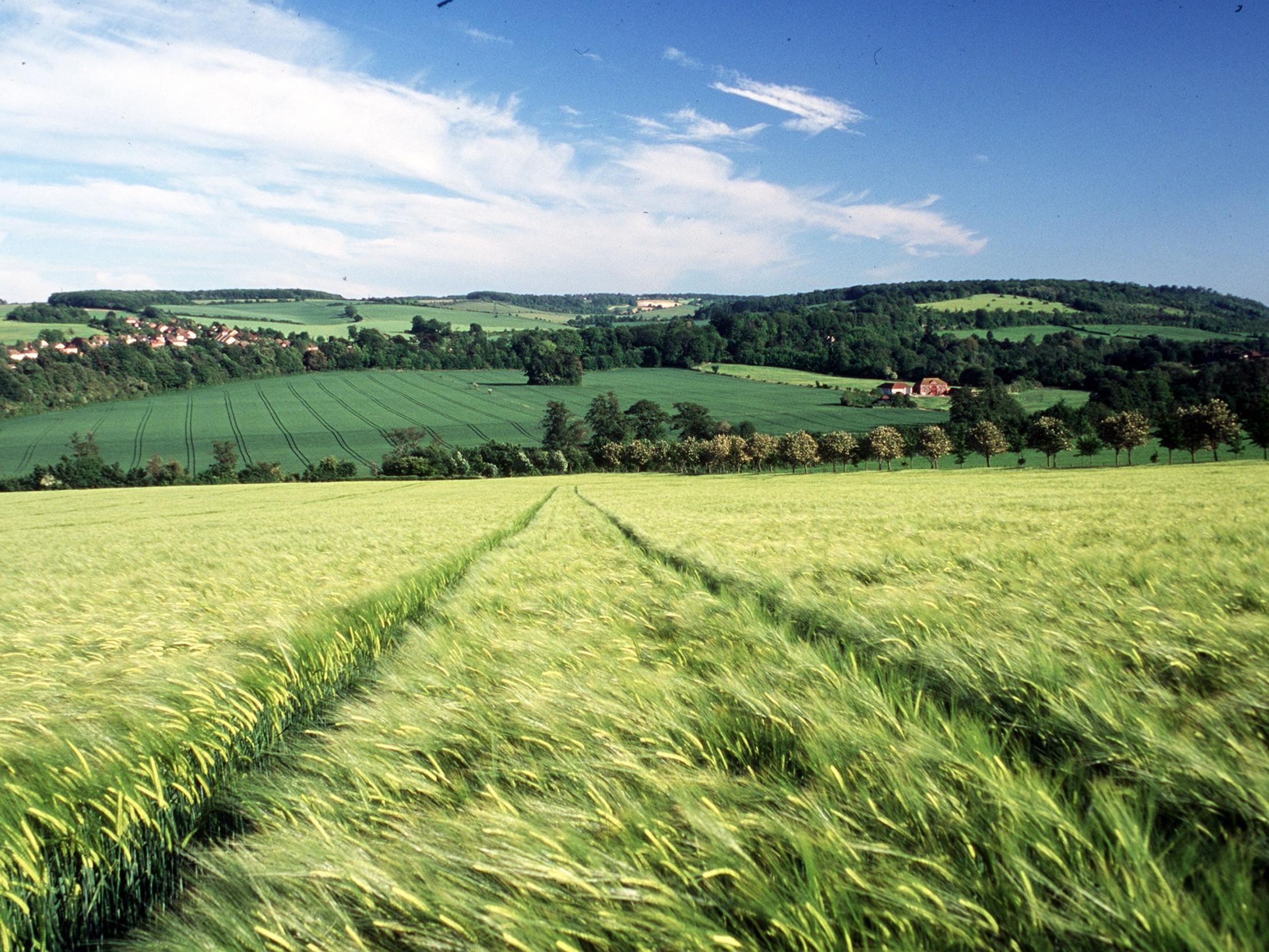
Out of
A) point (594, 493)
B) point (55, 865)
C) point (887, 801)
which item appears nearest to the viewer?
point (887, 801)

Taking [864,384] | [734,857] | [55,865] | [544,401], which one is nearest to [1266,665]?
[734,857]

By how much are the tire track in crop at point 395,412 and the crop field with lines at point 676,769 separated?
254 feet

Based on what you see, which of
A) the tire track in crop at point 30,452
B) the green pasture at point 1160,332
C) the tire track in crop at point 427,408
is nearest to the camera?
the tire track in crop at point 30,452

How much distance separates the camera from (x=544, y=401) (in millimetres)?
106125

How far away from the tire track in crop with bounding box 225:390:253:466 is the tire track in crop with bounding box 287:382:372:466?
908cm

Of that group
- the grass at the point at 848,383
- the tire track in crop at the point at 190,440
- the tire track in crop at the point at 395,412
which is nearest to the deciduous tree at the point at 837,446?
the grass at the point at 848,383

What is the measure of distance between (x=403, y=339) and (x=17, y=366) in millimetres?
59895

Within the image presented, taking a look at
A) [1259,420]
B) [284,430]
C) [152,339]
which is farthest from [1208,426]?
[152,339]

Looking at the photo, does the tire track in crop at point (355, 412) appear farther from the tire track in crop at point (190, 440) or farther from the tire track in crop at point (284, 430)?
the tire track in crop at point (190, 440)

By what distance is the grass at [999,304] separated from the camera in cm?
14838

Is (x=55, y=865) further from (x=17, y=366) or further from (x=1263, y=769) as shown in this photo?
(x=17, y=366)

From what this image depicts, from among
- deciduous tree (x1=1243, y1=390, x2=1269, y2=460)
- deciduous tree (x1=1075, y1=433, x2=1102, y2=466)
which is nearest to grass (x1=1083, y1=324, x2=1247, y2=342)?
deciduous tree (x1=1243, y1=390, x2=1269, y2=460)

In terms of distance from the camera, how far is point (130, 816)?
6.72 ft

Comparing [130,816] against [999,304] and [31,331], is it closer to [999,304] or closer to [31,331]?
[31,331]
